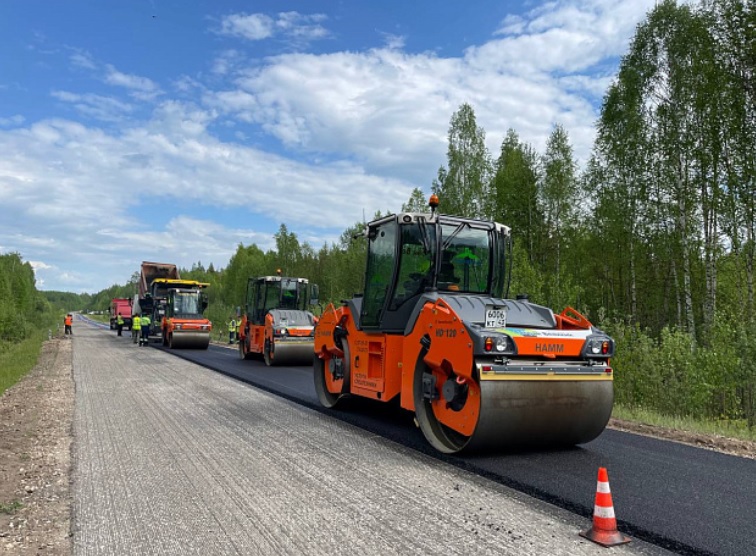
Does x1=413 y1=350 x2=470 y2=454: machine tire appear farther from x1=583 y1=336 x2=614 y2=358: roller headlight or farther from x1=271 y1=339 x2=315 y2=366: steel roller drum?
x1=271 y1=339 x2=315 y2=366: steel roller drum

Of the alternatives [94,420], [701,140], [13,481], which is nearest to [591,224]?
[701,140]

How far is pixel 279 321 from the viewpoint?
15.3m

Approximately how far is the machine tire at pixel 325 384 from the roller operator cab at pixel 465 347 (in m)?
0.03

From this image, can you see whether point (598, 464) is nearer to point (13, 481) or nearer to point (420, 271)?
point (420, 271)

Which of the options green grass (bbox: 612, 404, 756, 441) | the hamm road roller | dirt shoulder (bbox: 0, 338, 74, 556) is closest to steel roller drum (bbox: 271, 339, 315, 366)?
dirt shoulder (bbox: 0, 338, 74, 556)

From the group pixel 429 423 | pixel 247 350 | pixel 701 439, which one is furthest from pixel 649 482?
pixel 247 350

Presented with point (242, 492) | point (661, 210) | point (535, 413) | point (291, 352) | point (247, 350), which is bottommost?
point (242, 492)

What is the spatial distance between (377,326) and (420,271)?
88 cm

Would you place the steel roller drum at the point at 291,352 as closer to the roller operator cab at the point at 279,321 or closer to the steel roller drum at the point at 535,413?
the roller operator cab at the point at 279,321

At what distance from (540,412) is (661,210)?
16.6 m

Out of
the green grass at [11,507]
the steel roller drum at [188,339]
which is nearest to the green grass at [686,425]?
the green grass at [11,507]

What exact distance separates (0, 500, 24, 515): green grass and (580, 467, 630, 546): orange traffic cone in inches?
153

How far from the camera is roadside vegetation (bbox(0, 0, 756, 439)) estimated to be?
9766 mm

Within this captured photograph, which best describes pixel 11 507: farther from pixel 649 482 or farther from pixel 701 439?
pixel 701 439
